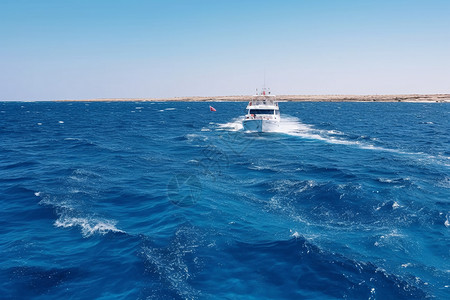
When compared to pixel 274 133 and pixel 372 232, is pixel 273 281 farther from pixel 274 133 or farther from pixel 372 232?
pixel 274 133

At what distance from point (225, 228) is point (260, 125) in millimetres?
35404

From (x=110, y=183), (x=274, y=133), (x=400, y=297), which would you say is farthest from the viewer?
(x=274, y=133)

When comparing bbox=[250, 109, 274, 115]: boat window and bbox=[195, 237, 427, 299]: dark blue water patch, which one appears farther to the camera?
bbox=[250, 109, 274, 115]: boat window

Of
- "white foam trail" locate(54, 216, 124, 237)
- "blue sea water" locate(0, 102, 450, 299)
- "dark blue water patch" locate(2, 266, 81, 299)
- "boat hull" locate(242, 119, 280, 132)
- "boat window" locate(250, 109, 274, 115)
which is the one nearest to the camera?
"dark blue water patch" locate(2, 266, 81, 299)

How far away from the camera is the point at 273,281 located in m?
11.7

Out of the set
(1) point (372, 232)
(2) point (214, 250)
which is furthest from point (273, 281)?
(1) point (372, 232)

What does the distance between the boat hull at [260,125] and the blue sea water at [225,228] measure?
18.2 m

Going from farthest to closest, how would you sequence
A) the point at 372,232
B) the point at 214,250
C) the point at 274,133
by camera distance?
the point at 274,133 → the point at 372,232 → the point at 214,250

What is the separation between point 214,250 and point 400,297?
25.6ft

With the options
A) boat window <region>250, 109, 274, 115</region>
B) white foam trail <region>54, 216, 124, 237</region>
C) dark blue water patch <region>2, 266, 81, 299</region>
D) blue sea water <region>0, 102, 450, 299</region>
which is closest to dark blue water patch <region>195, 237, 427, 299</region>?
blue sea water <region>0, 102, 450, 299</region>

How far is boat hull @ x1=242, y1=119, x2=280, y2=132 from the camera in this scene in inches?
1947

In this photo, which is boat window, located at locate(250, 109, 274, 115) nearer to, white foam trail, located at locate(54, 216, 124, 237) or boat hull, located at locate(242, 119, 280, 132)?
boat hull, located at locate(242, 119, 280, 132)

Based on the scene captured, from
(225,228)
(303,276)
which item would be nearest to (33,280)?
(225,228)

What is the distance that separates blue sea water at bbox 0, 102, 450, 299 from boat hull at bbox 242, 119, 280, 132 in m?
18.2
